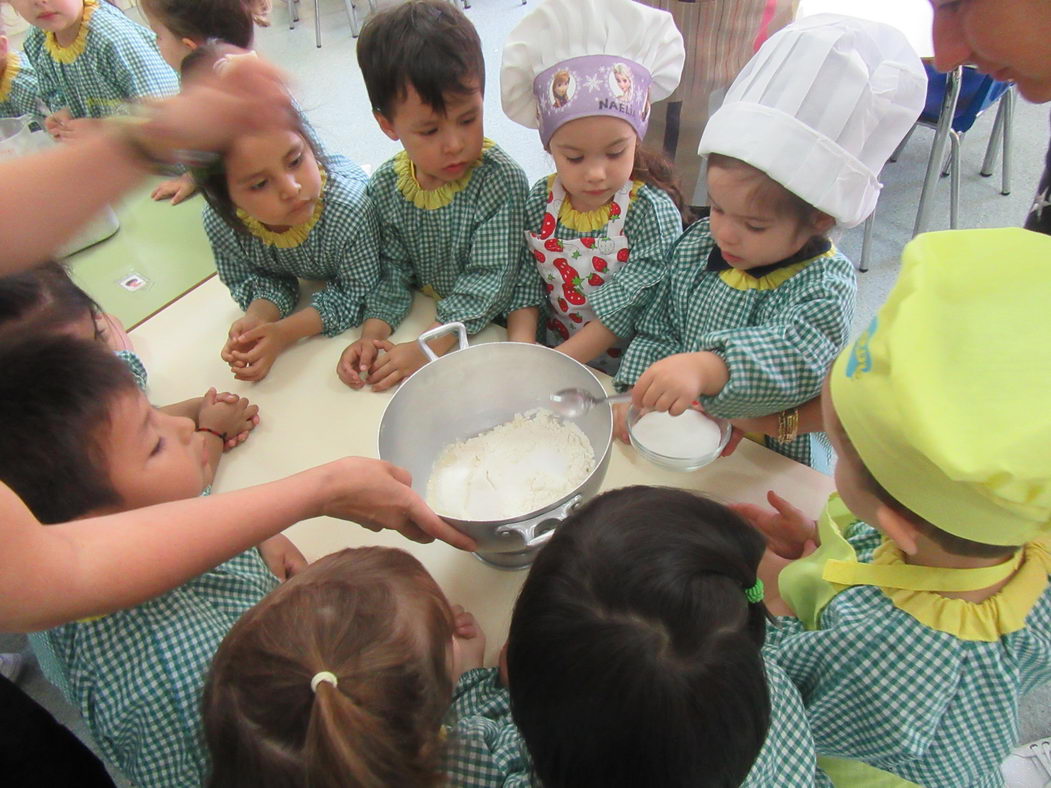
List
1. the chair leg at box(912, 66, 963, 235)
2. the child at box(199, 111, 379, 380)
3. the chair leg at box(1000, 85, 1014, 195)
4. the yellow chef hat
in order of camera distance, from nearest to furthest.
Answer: the yellow chef hat < the child at box(199, 111, 379, 380) < the chair leg at box(912, 66, 963, 235) < the chair leg at box(1000, 85, 1014, 195)

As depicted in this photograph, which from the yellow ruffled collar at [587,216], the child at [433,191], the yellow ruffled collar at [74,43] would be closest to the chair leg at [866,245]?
the yellow ruffled collar at [587,216]

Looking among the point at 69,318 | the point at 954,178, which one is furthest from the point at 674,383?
the point at 954,178

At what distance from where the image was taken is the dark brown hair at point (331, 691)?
467 millimetres

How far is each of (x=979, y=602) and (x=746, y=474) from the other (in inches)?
11.1

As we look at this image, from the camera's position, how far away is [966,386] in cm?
44

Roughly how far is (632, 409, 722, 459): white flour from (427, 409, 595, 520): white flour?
3.0 inches

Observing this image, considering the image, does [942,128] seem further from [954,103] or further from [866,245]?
[866,245]

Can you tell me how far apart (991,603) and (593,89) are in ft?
2.59

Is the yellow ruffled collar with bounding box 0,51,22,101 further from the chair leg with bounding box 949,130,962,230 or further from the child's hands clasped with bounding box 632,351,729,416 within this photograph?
the chair leg with bounding box 949,130,962,230

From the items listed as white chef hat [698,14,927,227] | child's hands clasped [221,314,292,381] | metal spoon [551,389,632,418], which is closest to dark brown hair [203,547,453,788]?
metal spoon [551,389,632,418]

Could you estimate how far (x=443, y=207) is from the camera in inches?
43.4

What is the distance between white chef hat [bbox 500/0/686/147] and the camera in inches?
36.7

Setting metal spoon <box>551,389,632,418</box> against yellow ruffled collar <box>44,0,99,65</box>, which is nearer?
metal spoon <box>551,389,632,418</box>

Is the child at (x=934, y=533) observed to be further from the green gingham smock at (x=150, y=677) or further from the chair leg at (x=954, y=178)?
the chair leg at (x=954, y=178)
